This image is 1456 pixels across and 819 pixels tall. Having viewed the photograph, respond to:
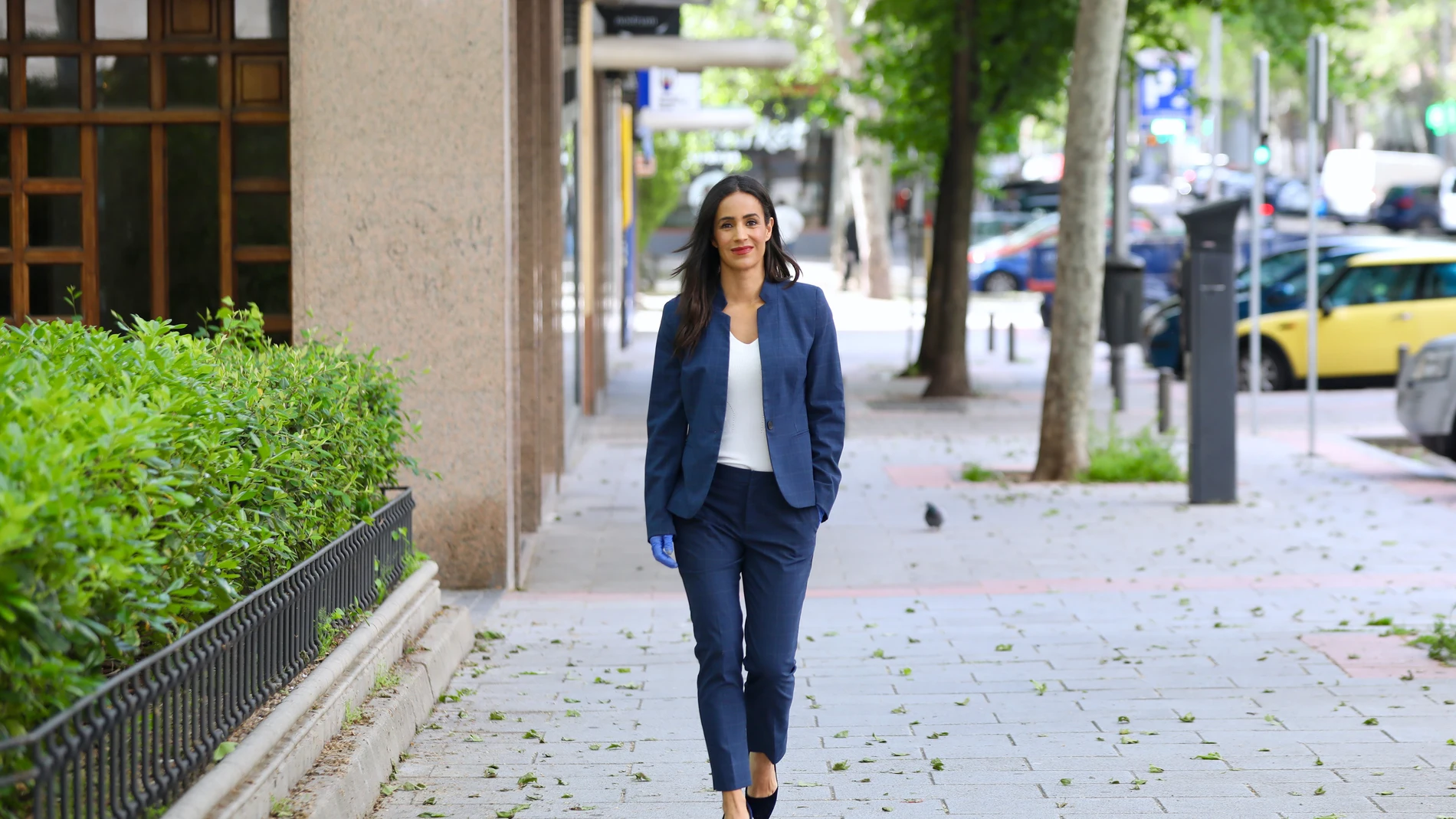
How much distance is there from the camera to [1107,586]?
8930mm

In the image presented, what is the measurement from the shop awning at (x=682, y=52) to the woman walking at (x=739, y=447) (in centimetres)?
1325

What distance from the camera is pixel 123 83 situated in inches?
333

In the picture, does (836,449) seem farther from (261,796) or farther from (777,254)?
(261,796)

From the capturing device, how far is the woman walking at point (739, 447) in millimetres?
4566

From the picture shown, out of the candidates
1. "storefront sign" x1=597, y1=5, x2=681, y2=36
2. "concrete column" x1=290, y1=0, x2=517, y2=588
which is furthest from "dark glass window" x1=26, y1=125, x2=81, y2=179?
"storefront sign" x1=597, y1=5, x2=681, y2=36

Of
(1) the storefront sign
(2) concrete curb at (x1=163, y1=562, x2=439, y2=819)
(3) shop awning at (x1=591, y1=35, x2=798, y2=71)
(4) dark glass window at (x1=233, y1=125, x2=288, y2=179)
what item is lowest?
(2) concrete curb at (x1=163, y1=562, x2=439, y2=819)

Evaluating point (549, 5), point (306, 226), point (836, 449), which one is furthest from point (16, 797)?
point (549, 5)

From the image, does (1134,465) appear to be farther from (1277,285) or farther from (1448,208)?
(1448,208)

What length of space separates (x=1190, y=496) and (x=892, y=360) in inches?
513

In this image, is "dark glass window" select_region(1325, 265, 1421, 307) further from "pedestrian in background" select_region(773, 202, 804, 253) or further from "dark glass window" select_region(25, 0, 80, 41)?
"pedestrian in background" select_region(773, 202, 804, 253)

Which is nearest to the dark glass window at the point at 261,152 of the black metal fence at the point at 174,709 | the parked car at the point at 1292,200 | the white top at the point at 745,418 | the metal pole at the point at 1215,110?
the black metal fence at the point at 174,709

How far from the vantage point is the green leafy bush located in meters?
Answer: 12.7

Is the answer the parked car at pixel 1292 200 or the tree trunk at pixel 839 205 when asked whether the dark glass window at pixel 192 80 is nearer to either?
the tree trunk at pixel 839 205

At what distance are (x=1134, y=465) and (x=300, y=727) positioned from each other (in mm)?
8861
